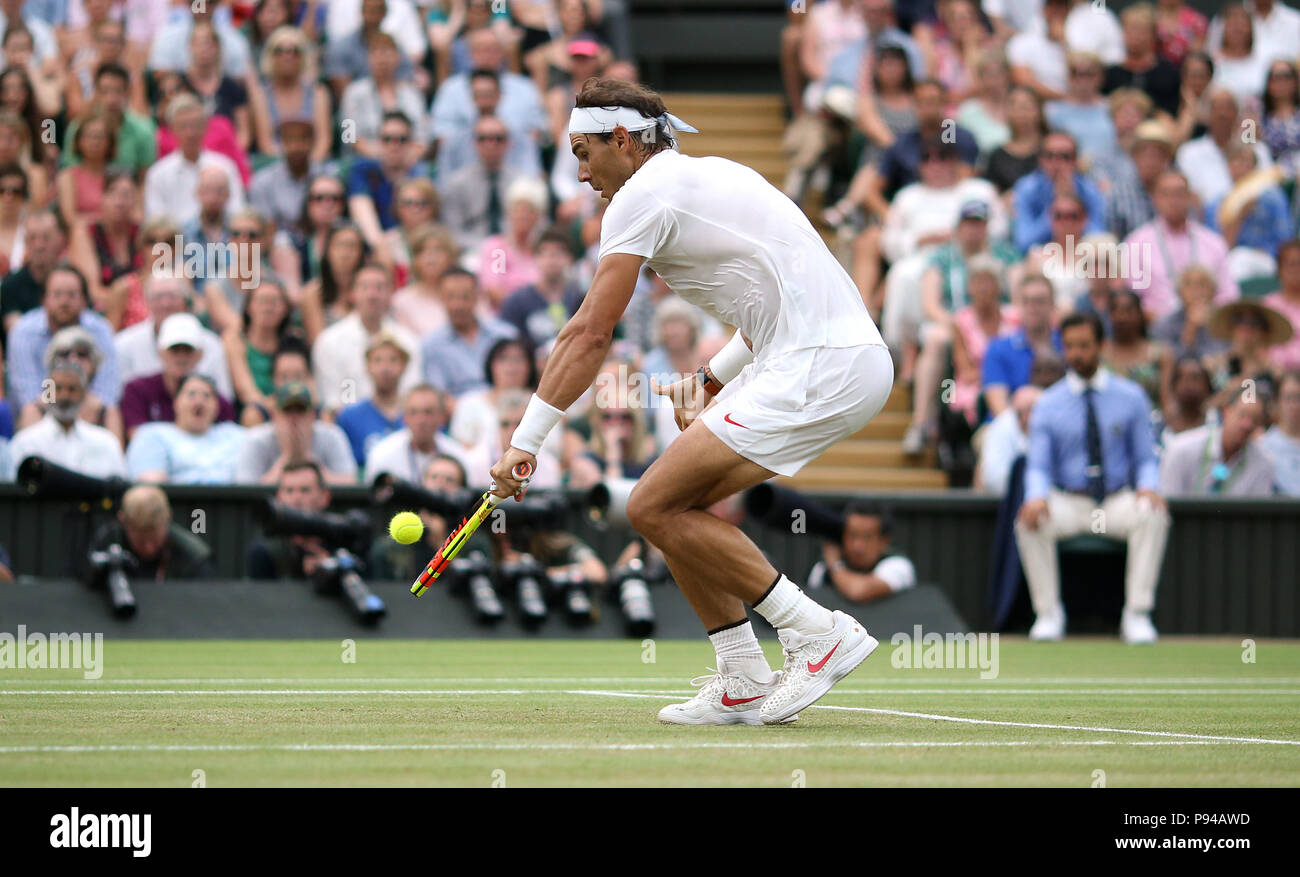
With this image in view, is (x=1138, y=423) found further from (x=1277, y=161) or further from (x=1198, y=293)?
(x=1277, y=161)

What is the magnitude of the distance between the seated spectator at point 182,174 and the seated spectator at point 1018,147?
22.3ft

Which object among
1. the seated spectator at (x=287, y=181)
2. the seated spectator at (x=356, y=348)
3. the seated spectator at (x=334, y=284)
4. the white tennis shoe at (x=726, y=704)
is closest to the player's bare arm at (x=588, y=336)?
the white tennis shoe at (x=726, y=704)

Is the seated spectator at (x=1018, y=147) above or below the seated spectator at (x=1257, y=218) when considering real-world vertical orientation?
above

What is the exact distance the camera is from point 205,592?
12328mm

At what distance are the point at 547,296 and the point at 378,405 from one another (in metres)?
2.03

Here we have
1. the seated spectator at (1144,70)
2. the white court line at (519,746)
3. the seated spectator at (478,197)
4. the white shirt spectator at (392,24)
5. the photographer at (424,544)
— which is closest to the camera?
the white court line at (519,746)

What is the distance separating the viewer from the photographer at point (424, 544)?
42.4 feet

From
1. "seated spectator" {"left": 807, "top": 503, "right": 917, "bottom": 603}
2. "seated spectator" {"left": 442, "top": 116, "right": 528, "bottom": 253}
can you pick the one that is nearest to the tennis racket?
"seated spectator" {"left": 807, "top": 503, "right": 917, "bottom": 603}

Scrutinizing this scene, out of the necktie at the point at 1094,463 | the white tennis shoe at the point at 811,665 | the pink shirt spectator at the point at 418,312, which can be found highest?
the pink shirt spectator at the point at 418,312

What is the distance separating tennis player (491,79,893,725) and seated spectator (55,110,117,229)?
32.4ft

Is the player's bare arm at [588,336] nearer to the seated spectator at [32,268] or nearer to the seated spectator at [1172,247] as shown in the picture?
the seated spectator at [32,268]

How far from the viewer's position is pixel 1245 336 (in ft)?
52.1
